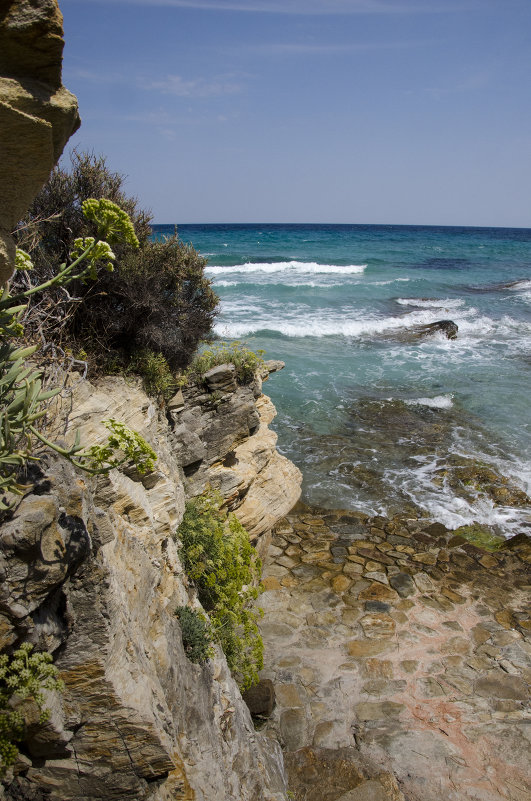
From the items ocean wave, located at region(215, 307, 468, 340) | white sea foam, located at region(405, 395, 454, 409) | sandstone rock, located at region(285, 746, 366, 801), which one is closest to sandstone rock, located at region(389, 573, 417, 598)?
sandstone rock, located at region(285, 746, 366, 801)

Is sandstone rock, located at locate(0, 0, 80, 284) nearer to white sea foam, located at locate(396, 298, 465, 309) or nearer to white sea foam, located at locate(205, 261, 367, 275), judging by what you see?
white sea foam, located at locate(396, 298, 465, 309)

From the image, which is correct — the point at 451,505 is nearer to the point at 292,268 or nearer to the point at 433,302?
the point at 433,302

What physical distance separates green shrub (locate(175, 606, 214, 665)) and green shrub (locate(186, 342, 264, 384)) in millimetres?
4029

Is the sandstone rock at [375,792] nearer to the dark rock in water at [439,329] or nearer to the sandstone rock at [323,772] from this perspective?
the sandstone rock at [323,772]

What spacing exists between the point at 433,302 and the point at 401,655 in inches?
1079

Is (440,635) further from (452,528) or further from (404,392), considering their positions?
(404,392)

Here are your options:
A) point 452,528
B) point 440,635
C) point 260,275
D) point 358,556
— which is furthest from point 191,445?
point 260,275

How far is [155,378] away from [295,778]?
17.1 feet

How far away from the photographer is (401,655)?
7.50 metres

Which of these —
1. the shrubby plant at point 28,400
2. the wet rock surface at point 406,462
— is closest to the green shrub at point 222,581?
the shrubby plant at point 28,400

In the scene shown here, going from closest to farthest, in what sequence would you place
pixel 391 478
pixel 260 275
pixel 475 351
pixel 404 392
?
pixel 391 478 < pixel 404 392 < pixel 475 351 < pixel 260 275

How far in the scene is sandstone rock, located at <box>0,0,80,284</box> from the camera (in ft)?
7.97

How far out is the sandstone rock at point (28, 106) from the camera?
2.43m

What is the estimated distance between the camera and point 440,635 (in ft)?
25.8
